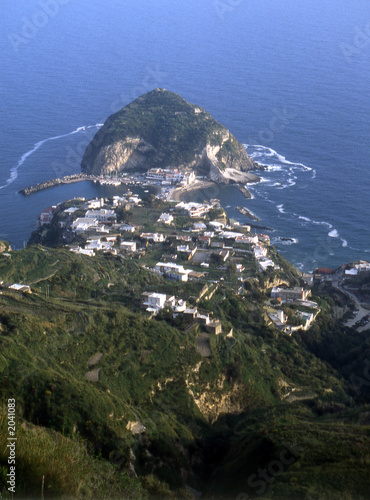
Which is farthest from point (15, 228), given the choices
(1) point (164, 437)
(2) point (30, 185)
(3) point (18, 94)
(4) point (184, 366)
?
(3) point (18, 94)

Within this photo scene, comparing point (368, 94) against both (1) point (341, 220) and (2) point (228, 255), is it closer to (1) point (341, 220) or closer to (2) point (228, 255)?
(1) point (341, 220)

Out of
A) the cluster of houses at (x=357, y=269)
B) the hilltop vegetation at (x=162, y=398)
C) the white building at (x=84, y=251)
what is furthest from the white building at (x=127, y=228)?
the cluster of houses at (x=357, y=269)

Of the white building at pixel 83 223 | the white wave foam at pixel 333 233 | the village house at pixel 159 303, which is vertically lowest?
the white wave foam at pixel 333 233

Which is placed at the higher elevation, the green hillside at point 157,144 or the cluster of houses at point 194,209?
the green hillside at point 157,144

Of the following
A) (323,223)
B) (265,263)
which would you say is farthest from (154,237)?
(323,223)

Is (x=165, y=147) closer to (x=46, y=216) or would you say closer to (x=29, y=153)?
(x=29, y=153)

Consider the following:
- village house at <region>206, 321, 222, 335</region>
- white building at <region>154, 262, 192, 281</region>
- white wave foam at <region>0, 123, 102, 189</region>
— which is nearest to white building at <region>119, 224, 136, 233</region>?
white building at <region>154, 262, 192, 281</region>

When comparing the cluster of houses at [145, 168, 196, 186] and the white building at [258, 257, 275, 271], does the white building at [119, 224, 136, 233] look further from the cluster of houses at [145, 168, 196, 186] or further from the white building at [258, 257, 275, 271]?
the cluster of houses at [145, 168, 196, 186]

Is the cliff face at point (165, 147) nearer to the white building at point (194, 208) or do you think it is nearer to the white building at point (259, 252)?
the white building at point (194, 208)
